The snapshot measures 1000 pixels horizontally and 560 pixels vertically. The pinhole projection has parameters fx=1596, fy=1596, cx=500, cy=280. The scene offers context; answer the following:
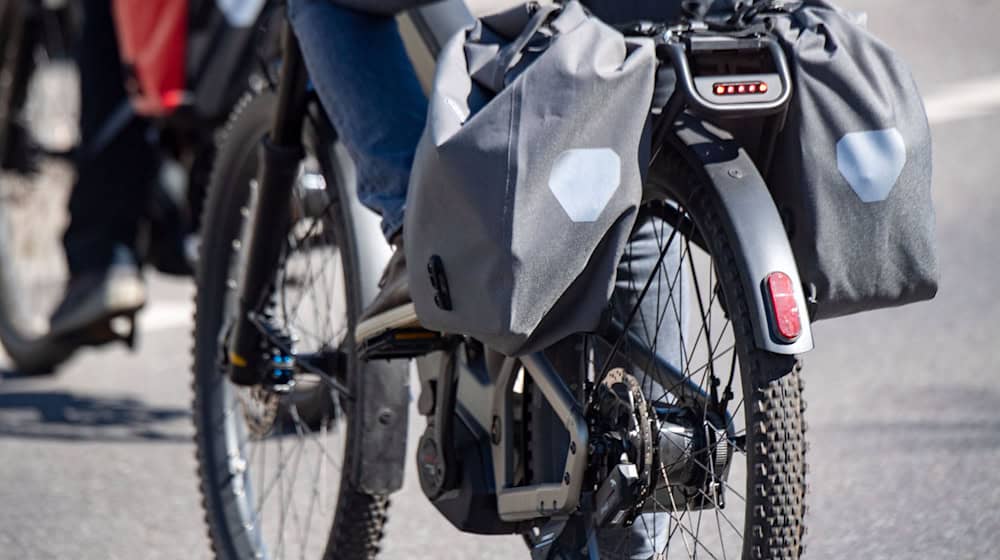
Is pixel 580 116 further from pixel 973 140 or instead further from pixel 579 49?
pixel 973 140

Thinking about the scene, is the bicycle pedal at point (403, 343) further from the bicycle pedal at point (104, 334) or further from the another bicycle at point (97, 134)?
the bicycle pedal at point (104, 334)

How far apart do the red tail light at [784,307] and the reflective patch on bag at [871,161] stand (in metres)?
0.19

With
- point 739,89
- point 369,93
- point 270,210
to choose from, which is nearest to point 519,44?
point 739,89

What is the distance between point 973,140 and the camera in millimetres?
7566

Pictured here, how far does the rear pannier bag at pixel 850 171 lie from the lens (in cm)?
212

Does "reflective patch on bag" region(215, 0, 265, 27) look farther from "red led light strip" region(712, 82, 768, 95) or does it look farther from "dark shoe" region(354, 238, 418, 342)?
"red led light strip" region(712, 82, 768, 95)

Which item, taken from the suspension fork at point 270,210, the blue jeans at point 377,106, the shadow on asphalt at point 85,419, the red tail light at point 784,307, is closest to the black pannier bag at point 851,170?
the red tail light at point 784,307

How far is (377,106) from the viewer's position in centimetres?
278

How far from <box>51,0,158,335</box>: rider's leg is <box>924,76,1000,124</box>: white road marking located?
14.1 feet

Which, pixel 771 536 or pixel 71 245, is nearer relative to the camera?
pixel 771 536

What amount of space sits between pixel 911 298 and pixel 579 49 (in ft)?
1.90

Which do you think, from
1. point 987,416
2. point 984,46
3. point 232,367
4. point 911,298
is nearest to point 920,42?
point 984,46

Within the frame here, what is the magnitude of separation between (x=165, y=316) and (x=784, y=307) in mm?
4702

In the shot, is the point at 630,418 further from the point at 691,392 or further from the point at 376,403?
the point at 376,403
